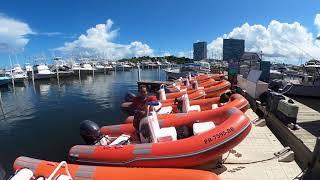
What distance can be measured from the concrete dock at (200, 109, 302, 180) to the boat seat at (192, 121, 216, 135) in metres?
0.70

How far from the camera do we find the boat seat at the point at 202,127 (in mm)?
6039

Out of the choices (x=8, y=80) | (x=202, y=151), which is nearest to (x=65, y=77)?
(x=8, y=80)

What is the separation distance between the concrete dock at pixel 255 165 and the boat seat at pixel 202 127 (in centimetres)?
70

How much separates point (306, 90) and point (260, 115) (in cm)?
778

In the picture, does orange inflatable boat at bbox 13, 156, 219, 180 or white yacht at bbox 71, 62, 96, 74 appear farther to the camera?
white yacht at bbox 71, 62, 96, 74

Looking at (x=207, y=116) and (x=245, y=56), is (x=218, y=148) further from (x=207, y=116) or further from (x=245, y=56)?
(x=245, y=56)

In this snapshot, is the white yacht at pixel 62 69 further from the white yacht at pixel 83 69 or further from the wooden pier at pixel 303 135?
the wooden pier at pixel 303 135

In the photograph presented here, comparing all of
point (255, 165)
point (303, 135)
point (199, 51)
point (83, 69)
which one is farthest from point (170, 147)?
point (199, 51)

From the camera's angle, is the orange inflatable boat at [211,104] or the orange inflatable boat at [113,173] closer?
the orange inflatable boat at [113,173]

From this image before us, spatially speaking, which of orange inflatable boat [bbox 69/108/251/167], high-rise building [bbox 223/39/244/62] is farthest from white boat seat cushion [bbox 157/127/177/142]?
high-rise building [bbox 223/39/244/62]

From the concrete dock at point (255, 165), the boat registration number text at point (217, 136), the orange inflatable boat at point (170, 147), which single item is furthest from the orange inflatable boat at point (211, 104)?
the boat registration number text at point (217, 136)

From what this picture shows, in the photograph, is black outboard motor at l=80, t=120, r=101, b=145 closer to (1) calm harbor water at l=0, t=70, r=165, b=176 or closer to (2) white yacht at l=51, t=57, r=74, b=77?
(1) calm harbor water at l=0, t=70, r=165, b=176

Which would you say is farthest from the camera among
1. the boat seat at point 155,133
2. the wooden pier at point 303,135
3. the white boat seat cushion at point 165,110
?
the white boat seat cushion at point 165,110

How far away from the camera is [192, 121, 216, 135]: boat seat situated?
19.8ft
